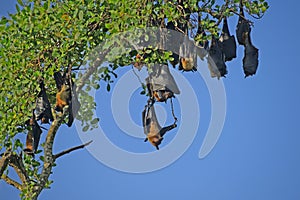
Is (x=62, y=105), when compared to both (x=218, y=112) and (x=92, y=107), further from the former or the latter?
(x=218, y=112)

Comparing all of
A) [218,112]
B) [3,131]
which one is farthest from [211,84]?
[3,131]

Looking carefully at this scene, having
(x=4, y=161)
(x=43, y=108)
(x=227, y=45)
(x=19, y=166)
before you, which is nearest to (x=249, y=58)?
(x=227, y=45)

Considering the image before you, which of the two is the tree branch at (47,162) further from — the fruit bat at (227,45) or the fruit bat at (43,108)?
the fruit bat at (227,45)

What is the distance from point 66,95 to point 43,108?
1.56 feet

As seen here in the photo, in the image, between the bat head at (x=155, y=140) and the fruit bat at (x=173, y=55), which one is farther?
the bat head at (x=155, y=140)

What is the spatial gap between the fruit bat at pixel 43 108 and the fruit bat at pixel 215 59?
1.37 m

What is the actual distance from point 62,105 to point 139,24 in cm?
100

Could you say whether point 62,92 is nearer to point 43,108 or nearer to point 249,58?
point 43,108

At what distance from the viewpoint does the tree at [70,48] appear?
11.9ft

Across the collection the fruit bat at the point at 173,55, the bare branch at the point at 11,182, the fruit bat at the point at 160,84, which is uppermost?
the fruit bat at the point at 173,55

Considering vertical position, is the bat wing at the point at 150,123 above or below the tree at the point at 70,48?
below

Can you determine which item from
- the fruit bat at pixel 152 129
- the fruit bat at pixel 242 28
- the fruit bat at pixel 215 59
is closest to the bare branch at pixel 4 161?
the fruit bat at pixel 152 129

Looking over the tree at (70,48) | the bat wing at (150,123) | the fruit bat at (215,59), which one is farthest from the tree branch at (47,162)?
the fruit bat at (215,59)

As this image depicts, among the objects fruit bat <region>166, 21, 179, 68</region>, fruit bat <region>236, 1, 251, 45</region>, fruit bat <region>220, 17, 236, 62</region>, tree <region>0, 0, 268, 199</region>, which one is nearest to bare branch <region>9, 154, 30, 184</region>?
tree <region>0, 0, 268, 199</region>
